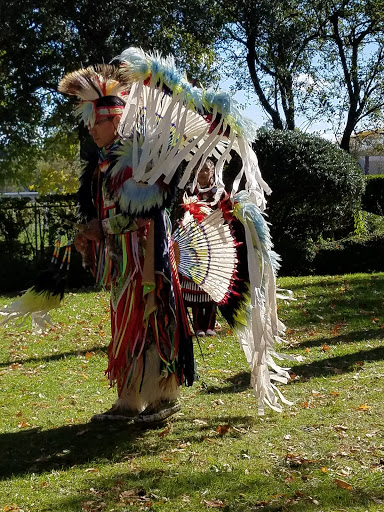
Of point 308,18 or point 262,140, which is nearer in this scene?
point 262,140

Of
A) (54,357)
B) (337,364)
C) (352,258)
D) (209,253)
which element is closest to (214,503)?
(209,253)

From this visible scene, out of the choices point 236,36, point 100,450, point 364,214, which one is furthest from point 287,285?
point 236,36

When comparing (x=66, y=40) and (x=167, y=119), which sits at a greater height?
(x=66, y=40)

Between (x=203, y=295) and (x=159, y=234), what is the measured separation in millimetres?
1167

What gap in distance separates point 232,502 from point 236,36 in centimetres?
1668

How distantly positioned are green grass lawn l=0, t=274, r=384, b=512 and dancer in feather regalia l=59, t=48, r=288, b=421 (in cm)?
29

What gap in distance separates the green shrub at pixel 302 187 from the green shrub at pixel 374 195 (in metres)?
5.04

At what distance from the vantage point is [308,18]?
18.2 metres

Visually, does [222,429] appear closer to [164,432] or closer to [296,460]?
[164,432]

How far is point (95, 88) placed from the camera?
4.42 m

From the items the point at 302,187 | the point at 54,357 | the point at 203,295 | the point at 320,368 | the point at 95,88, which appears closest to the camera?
the point at 95,88

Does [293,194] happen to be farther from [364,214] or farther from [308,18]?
[308,18]

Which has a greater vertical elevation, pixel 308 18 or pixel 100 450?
pixel 308 18

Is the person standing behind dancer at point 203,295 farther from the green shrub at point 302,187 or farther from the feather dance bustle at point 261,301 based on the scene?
the green shrub at point 302,187
